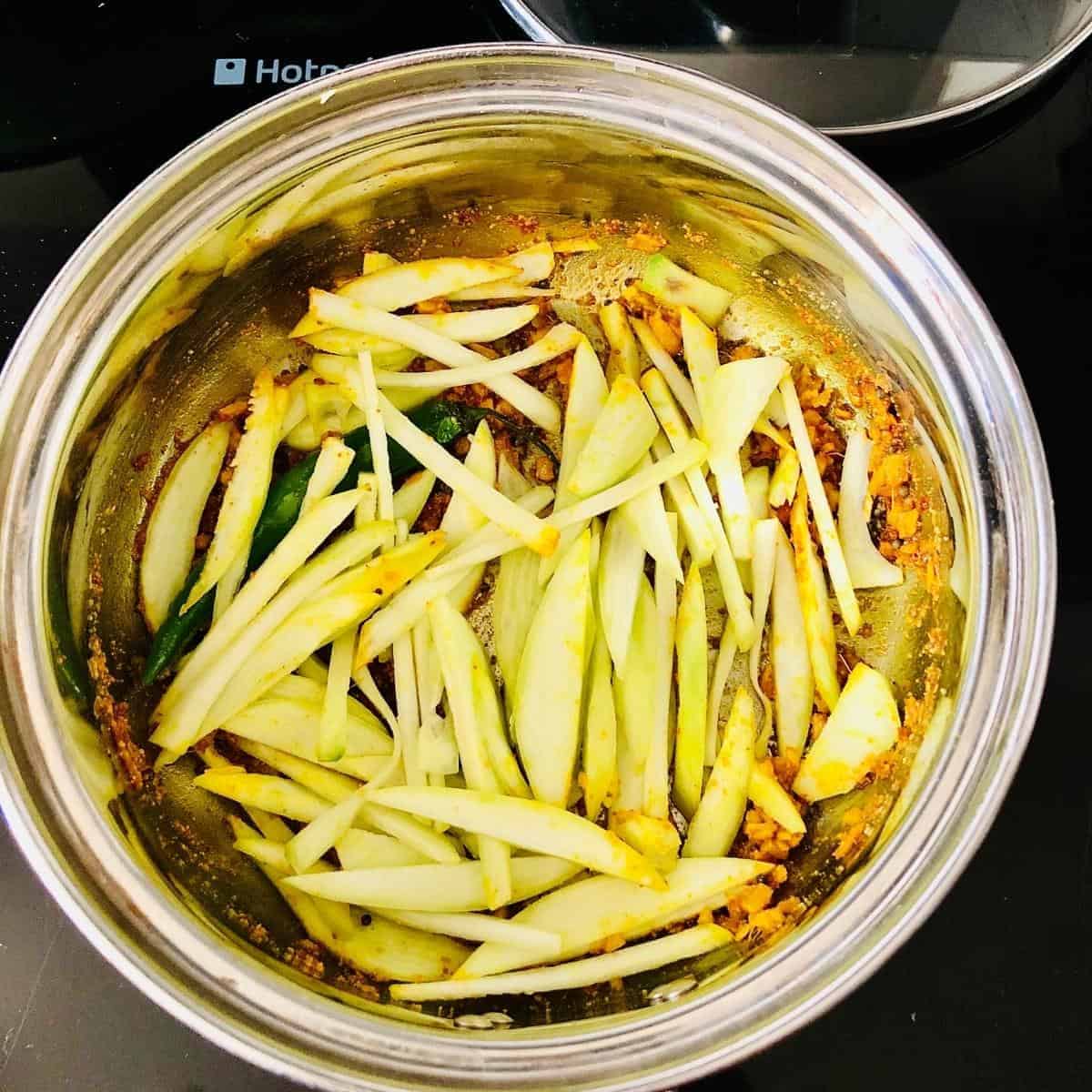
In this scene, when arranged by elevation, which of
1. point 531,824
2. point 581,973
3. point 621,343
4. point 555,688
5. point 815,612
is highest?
point 621,343

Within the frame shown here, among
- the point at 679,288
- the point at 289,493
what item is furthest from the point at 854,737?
the point at 289,493

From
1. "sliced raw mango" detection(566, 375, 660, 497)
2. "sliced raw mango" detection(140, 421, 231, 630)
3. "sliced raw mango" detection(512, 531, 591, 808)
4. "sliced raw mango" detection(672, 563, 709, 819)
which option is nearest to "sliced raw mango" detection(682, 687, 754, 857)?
"sliced raw mango" detection(672, 563, 709, 819)

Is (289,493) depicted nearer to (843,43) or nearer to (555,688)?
(555,688)

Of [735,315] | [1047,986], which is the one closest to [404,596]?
[735,315]

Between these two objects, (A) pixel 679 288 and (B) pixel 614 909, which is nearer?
(B) pixel 614 909

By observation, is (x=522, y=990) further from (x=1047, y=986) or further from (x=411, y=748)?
(x=1047, y=986)

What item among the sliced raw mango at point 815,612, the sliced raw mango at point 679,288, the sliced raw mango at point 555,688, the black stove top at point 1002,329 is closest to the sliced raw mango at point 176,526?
the black stove top at point 1002,329
